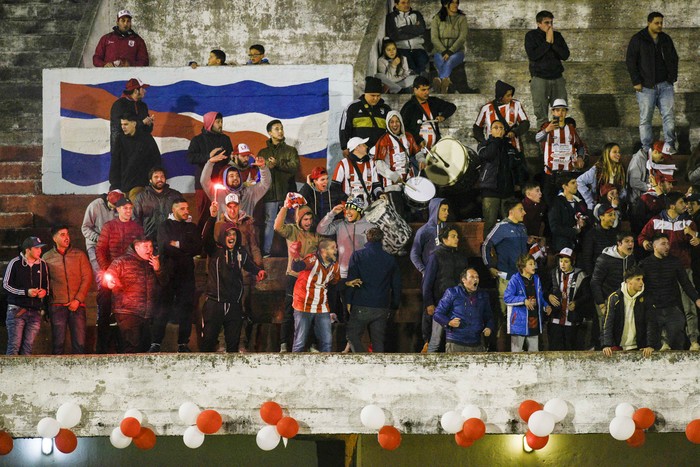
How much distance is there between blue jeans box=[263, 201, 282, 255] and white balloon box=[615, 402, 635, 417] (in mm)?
4220

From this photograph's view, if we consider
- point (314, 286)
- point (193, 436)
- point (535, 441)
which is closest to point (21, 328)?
point (193, 436)

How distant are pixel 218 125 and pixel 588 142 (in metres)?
4.75

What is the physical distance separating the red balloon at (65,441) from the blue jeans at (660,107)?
24.6 feet

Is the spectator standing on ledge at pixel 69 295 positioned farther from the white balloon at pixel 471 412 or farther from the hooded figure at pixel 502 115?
the hooded figure at pixel 502 115

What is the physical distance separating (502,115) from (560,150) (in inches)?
32.0

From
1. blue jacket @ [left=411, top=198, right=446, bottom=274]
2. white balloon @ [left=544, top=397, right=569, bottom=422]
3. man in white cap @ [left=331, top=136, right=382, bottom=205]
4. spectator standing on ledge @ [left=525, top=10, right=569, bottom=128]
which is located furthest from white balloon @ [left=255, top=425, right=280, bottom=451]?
spectator standing on ledge @ [left=525, top=10, right=569, bottom=128]

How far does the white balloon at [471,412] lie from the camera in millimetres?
13773

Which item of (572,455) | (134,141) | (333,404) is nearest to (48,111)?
(134,141)

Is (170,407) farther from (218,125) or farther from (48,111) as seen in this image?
(48,111)

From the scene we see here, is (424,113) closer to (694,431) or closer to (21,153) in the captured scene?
(694,431)

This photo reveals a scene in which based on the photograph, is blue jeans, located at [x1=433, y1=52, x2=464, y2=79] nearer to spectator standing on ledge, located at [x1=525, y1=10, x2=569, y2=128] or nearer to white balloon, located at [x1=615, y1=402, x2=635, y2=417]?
spectator standing on ledge, located at [x1=525, y1=10, x2=569, y2=128]

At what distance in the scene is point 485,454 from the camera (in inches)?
617

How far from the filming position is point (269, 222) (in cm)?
1576

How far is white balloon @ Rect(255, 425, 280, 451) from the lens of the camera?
45.0 ft
